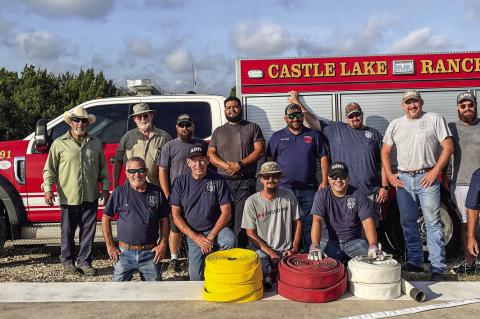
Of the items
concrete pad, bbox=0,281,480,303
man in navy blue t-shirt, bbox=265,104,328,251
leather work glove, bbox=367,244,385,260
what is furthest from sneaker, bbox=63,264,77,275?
leather work glove, bbox=367,244,385,260

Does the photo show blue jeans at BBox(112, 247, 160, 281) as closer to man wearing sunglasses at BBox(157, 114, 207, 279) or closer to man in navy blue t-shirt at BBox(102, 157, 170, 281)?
man in navy blue t-shirt at BBox(102, 157, 170, 281)

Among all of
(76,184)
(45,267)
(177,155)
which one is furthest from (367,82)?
(45,267)

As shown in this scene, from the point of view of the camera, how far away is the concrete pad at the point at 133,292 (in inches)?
129

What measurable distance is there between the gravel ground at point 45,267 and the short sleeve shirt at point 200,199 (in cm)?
102

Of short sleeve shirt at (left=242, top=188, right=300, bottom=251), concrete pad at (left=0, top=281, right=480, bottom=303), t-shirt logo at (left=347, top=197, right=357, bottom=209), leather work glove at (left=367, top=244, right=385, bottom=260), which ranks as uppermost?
t-shirt logo at (left=347, top=197, right=357, bottom=209)

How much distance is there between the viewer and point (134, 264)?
162 inches

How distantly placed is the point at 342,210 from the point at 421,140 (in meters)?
1.07

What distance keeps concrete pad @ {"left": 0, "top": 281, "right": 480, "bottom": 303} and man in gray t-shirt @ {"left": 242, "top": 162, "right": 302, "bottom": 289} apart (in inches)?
28.5

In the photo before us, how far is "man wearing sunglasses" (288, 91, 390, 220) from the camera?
4.77 m

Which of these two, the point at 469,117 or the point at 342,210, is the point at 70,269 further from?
the point at 469,117

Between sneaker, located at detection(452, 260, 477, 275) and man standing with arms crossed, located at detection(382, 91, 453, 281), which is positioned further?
sneaker, located at detection(452, 260, 477, 275)

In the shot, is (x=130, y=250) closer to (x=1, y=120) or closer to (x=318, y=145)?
(x=318, y=145)

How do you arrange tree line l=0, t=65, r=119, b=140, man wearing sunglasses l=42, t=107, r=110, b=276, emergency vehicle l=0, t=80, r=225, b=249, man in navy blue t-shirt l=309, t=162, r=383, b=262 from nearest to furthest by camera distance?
man in navy blue t-shirt l=309, t=162, r=383, b=262 → man wearing sunglasses l=42, t=107, r=110, b=276 → emergency vehicle l=0, t=80, r=225, b=249 → tree line l=0, t=65, r=119, b=140

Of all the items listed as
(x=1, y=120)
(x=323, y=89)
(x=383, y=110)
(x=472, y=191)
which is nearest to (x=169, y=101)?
(x=323, y=89)
